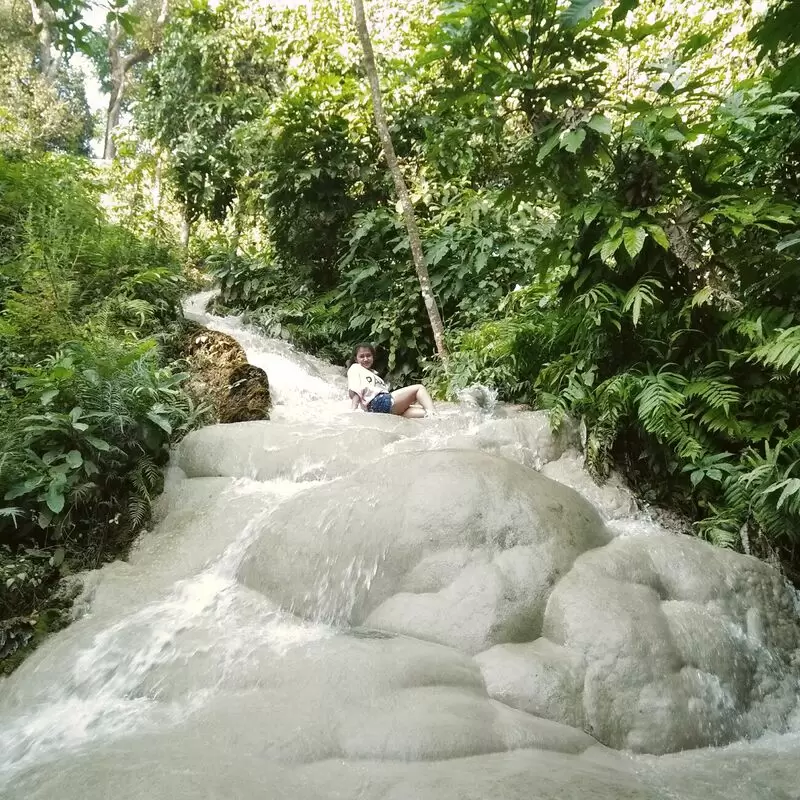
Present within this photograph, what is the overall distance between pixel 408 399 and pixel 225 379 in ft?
6.30

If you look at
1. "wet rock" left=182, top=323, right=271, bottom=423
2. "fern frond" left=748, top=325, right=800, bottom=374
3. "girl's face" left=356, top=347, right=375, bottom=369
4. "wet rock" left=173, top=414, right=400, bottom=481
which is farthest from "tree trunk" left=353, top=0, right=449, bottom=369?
"fern frond" left=748, top=325, right=800, bottom=374

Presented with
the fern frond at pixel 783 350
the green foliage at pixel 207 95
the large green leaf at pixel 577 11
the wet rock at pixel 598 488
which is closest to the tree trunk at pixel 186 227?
the green foliage at pixel 207 95

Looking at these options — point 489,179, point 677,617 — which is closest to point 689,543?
point 677,617

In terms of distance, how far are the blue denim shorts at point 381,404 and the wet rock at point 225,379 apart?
1.17 metres

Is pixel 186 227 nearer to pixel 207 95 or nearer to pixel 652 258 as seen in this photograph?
pixel 207 95

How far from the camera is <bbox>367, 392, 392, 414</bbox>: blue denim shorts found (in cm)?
618

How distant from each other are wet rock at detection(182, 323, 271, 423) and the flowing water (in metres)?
2.08

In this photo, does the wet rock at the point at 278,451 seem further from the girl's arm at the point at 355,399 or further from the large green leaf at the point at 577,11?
the large green leaf at the point at 577,11

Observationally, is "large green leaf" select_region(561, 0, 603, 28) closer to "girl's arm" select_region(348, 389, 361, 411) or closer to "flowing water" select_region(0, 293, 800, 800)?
"flowing water" select_region(0, 293, 800, 800)

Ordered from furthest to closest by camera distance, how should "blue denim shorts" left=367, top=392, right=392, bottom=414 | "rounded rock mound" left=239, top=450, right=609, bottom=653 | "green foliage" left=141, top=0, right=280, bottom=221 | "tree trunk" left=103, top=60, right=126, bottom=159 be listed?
"tree trunk" left=103, top=60, right=126, bottom=159 → "green foliage" left=141, top=0, right=280, bottom=221 → "blue denim shorts" left=367, top=392, right=392, bottom=414 → "rounded rock mound" left=239, top=450, right=609, bottom=653

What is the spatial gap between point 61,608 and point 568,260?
429 cm

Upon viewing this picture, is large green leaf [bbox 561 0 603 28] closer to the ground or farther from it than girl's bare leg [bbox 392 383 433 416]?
farther from it

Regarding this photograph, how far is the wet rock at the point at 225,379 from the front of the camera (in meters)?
6.19

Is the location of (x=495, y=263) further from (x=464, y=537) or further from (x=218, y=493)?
(x=464, y=537)
